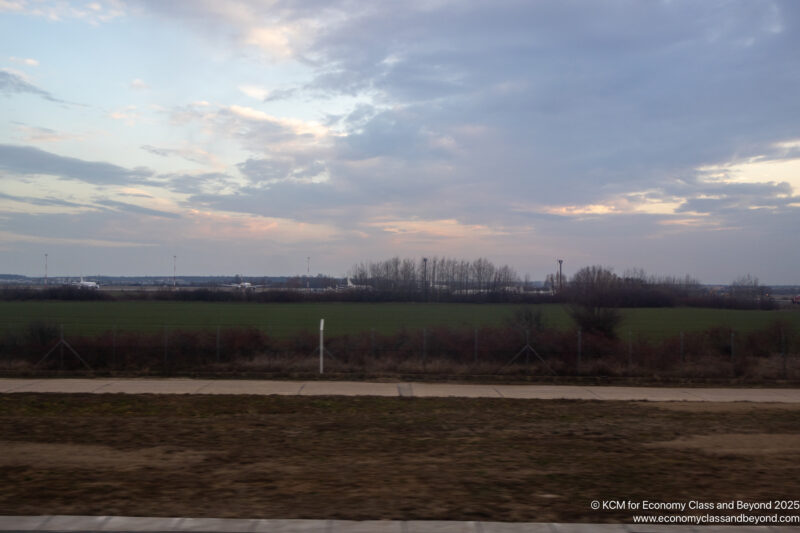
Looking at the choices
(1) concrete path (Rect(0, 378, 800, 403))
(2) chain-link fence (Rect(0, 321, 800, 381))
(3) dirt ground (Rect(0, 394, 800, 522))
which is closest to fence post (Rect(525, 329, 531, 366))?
(2) chain-link fence (Rect(0, 321, 800, 381))

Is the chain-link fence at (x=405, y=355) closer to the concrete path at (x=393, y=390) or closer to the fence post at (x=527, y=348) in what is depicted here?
the fence post at (x=527, y=348)

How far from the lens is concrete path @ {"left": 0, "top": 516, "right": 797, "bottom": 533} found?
5.91 m

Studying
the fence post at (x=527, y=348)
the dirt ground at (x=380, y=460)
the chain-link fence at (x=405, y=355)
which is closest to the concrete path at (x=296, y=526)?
the dirt ground at (x=380, y=460)

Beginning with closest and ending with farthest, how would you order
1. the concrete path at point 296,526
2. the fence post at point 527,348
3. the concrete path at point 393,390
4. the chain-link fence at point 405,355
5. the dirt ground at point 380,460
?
1. the concrete path at point 296,526
2. the dirt ground at point 380,460
3. the concrete path at point 393,390
4. the chain-link fence at point 405,355
5. the fence post at point 527,348

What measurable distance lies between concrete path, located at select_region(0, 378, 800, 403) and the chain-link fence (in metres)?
2.78

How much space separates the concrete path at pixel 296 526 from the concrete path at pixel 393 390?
12.3 m

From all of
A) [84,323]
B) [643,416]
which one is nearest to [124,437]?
[643,416]

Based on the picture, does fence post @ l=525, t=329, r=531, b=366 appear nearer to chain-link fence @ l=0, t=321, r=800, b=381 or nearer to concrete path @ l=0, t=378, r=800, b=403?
chain-link fence @ l=0, t=321, r=800, b=381

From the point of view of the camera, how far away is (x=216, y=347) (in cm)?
2700

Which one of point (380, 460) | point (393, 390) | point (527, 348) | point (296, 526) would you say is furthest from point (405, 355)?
point (296, 526)

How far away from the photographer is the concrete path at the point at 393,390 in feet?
62.0

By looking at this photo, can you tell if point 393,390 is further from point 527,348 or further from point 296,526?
point 296,526

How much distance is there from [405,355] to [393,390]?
7653 mm

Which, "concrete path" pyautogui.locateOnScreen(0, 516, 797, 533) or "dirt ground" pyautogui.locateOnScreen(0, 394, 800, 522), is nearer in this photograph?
"concrete path" pyautogui.locateOnScreen(0, 516, 797, 533)
